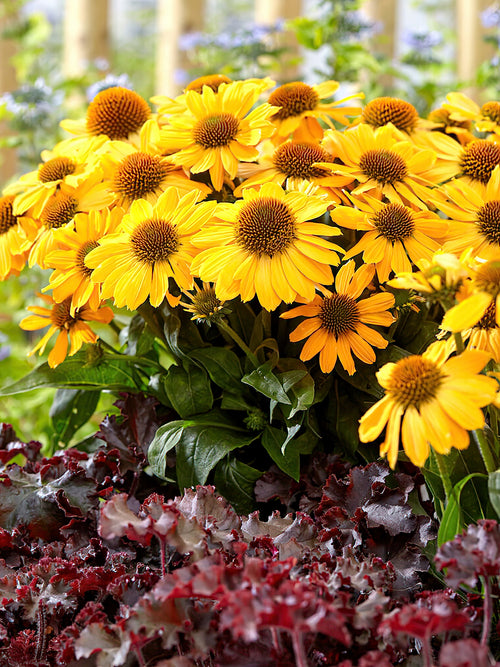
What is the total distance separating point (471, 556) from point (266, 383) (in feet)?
0.94

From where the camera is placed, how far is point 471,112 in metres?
0.93

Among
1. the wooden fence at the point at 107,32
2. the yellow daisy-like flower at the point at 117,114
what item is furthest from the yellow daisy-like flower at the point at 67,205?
the wooden fence at the point at 107,32

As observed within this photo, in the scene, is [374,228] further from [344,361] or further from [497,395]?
[497,395]

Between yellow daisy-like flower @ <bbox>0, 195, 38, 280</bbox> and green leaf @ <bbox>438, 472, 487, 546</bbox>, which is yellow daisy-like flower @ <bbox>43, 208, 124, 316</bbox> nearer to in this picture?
yellow daisy-like flower @ <bbox>0, 195, 38, 280</bbox>

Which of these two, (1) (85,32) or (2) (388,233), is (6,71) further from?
(2) (388,233)

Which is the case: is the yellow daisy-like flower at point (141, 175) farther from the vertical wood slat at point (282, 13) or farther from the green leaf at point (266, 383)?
the vertical wood slat at point (282, 13)

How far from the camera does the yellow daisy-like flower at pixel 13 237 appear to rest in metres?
0.89

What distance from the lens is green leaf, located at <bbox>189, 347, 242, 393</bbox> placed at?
0.81 meters

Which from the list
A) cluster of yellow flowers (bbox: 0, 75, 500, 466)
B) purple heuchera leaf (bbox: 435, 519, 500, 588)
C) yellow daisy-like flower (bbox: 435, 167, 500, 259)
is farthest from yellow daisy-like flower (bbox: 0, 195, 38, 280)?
purple heuchera leaf (bbox: 435, 519, 500, 588)

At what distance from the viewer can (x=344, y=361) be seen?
752mm

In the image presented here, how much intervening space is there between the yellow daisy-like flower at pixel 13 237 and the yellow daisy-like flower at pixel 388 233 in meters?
0.40

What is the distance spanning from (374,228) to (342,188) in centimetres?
Answer: 11

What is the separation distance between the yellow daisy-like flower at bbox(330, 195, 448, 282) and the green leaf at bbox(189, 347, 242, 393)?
0.60ft

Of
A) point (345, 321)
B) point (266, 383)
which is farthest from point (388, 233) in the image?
point (266, 383)
